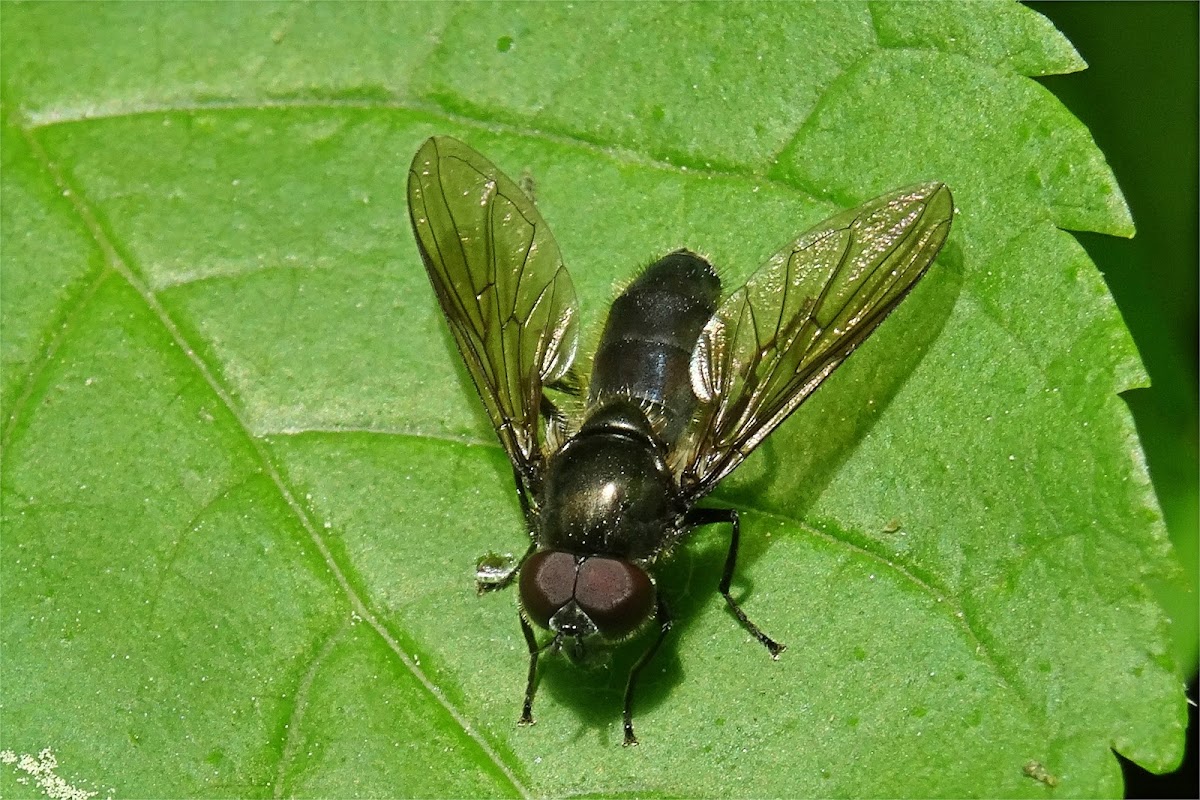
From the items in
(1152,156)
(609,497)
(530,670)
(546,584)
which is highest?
(1152,156)

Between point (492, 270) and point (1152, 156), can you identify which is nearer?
point (492, 270)

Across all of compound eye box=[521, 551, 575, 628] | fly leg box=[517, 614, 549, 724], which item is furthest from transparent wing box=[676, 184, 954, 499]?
fly leg box=[517, 614, 549, 724]

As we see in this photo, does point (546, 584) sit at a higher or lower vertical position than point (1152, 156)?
lower

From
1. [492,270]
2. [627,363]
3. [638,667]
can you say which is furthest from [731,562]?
[492,270]

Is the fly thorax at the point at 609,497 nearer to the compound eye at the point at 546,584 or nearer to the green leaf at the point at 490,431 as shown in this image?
the compound eye at the point at 546,584

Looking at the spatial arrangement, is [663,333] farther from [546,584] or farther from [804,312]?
[546,584]

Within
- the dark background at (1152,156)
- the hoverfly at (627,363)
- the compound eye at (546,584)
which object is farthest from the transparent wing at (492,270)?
the dark background at (1152,156)

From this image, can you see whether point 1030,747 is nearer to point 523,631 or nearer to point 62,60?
point 523,631

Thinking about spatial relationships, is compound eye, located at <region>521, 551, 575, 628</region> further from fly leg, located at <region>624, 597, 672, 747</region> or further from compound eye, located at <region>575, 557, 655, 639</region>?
fly leg, located at <region>624, 597, 672, 747</region>
